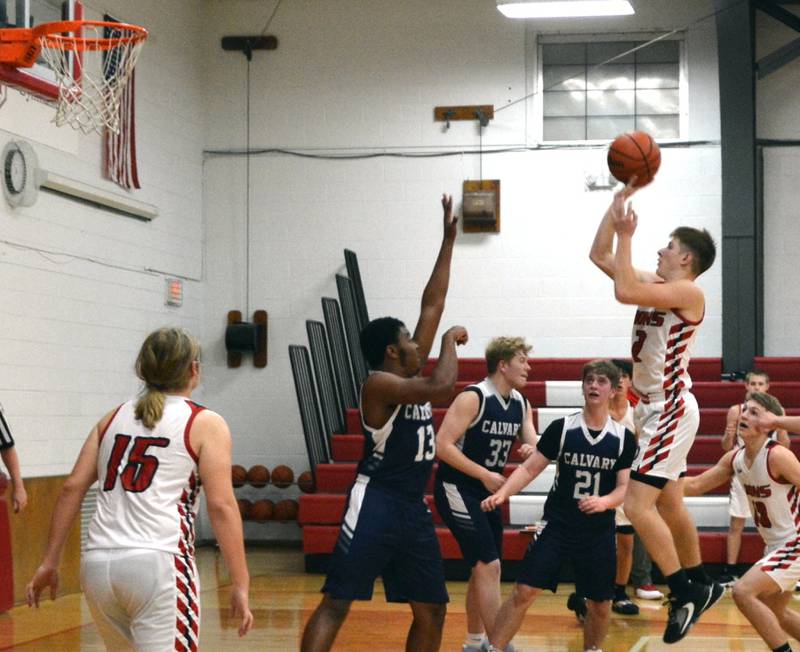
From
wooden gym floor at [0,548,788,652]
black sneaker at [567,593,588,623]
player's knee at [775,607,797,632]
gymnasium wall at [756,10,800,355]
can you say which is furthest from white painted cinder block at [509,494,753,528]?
player's knee at [775,607,797,632]

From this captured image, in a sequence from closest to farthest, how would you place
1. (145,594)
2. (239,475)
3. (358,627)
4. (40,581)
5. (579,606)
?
(145,594), (40,581), (358,627), (579,606), (239,475)

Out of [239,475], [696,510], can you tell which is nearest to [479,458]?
[696,510]

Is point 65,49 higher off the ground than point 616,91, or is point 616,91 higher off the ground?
point 616,91

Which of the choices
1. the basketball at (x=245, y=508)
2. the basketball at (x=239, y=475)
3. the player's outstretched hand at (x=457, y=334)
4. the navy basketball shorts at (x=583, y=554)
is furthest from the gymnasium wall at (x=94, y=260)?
the player's outstretched hand at (x=457, y=334)

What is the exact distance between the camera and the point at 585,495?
6.68 m

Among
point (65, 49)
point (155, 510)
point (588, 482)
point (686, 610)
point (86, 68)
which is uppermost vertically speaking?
point (86, 68)

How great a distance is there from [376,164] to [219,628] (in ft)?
20.9

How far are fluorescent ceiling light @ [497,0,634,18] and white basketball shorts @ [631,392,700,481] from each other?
6025mm

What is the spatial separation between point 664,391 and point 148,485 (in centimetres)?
302

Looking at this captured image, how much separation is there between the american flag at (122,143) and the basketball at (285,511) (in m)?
3.60

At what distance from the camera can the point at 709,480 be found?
7.24 metres

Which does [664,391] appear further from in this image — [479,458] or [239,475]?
[239,475]

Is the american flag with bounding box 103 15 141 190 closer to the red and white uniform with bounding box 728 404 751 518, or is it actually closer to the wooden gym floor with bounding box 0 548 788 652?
the wooden gym floor with bounding box 0 548 788 652

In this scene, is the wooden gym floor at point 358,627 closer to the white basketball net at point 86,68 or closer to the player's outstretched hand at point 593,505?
the player's outstretched hand at point 593,505
